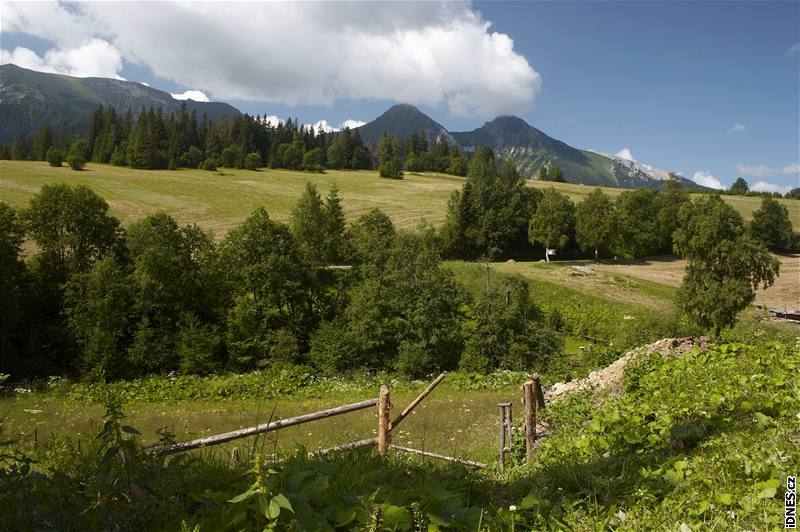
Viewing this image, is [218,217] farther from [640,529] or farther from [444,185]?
[640,529]

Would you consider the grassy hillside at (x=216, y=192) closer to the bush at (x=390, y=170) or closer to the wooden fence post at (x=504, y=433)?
the bush at (x=390, y=170)

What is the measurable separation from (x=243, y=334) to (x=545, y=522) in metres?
32.5

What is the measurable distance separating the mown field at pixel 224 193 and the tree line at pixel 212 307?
1085 inches

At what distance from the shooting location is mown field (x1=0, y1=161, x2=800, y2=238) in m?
68.6

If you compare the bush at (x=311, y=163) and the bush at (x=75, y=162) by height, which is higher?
the bush at (x=311, y=163)

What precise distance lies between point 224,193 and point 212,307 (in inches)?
2109

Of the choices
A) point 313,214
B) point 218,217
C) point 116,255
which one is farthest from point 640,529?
point 218,217

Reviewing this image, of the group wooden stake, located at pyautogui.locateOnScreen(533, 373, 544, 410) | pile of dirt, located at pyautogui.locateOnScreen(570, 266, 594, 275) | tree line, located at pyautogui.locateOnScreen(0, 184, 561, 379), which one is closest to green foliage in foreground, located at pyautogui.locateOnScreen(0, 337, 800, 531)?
wooden stake, located at pyautogui.locateOnScreen(533, 373, 544, 410)

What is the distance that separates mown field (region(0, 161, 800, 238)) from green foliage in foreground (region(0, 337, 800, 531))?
6091 centimetres

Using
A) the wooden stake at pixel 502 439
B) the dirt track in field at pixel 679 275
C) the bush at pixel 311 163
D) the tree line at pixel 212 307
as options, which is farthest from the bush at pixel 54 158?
the wooden stake at pixel 502 439

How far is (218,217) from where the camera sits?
70125 mm

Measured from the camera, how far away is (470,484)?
4.94 metres

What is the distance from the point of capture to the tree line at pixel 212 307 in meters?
30.6

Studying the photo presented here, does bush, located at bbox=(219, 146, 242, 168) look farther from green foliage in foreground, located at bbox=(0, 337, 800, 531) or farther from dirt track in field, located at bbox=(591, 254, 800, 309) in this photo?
green foliage in foreground, located at bbox=(0, 337, 800, 531)
